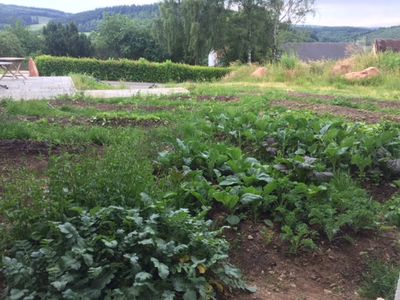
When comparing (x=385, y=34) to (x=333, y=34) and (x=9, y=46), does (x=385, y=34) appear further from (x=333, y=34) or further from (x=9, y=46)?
(x=9, y=46)

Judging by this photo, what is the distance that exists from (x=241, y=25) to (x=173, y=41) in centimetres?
605

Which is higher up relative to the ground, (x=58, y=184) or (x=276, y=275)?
(x=58, y=184)

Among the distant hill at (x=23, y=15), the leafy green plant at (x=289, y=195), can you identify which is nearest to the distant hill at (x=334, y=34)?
the distant hill at (x=23, y=15)

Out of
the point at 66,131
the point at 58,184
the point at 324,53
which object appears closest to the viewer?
the point at 58,184

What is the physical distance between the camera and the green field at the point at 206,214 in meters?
2.28

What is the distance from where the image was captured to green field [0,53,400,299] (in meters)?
2.28

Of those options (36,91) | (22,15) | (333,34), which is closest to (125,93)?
(36,91)

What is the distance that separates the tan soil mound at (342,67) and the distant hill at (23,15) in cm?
5368

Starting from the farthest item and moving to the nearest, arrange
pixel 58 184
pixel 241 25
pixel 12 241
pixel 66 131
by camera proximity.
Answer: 1. pixel 241 25
2. pixel 66 131
3. pixel 58 184
4. pixel 12 241

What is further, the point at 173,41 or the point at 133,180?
the point at 173,41

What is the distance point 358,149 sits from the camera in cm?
432

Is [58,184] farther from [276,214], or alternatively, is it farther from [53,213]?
[276,214]

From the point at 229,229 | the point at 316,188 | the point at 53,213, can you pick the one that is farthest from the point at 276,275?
the point at 53,213

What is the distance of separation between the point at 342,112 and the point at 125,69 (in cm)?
2226
